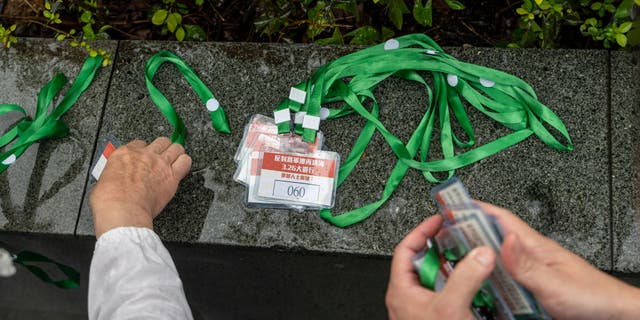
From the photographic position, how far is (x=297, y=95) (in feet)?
7.77

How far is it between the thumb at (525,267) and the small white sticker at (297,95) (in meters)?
1.20

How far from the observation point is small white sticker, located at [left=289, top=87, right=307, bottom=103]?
7.76ft

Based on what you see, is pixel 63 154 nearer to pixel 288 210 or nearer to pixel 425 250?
pixel 288 210

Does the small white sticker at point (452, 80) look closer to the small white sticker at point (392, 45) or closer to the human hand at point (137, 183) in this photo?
the small white sticker at point (392, 45)

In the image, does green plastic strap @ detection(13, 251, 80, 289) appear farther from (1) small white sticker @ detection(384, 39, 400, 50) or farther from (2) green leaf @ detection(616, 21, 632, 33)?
(2) green leaf @ detection(616, 21, 632, 33)

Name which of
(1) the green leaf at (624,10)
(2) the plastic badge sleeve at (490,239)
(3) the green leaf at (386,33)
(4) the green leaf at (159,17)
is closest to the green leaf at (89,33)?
(4) the green leaf at (159,17)

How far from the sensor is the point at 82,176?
7.93ft

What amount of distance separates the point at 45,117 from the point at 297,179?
117 centimetres

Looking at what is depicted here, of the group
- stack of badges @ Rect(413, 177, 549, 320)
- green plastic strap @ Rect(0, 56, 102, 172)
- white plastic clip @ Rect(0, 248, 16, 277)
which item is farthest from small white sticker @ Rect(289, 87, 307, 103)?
white plastic clip @ Rect(0, 248, 16, 277)

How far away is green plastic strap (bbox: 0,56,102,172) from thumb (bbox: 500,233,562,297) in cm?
196

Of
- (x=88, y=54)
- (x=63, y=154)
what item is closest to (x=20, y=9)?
(x=88, y=54)

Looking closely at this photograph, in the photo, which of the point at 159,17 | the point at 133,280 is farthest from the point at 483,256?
the point at 159,17

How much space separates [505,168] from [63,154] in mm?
1861

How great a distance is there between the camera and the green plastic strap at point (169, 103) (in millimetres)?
2404
